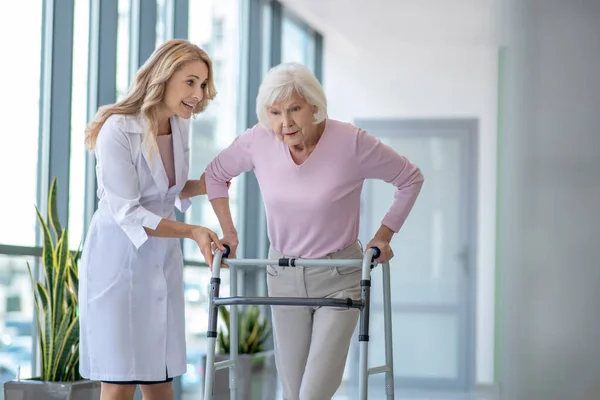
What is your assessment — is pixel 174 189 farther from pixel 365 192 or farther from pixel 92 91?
pixel 365 192

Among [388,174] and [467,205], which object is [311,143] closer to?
[388,174]

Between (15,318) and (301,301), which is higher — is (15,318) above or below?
below

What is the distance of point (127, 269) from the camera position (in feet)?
9.22

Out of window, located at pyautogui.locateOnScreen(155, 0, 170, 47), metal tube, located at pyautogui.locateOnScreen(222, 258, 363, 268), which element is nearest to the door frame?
window, located at pyautogui.locateOnScreen(155, 0, 170, 47)

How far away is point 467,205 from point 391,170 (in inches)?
217

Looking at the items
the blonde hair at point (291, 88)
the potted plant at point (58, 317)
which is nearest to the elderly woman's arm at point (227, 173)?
the blonde hair at point (291, 88)

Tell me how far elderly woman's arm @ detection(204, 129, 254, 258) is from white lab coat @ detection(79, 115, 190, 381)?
0.12 meters

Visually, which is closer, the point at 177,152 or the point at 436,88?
the point at 177,152

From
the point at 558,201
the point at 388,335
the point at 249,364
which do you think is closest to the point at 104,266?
the point at 388,335

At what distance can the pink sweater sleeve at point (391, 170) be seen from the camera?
2688mm

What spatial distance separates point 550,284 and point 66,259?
6.14ft

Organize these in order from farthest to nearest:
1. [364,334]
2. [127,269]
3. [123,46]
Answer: [123,46] → [127,269] → [364,334]

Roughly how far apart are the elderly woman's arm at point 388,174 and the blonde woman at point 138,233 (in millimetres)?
498

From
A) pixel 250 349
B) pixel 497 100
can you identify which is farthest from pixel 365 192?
pixel 250 349
